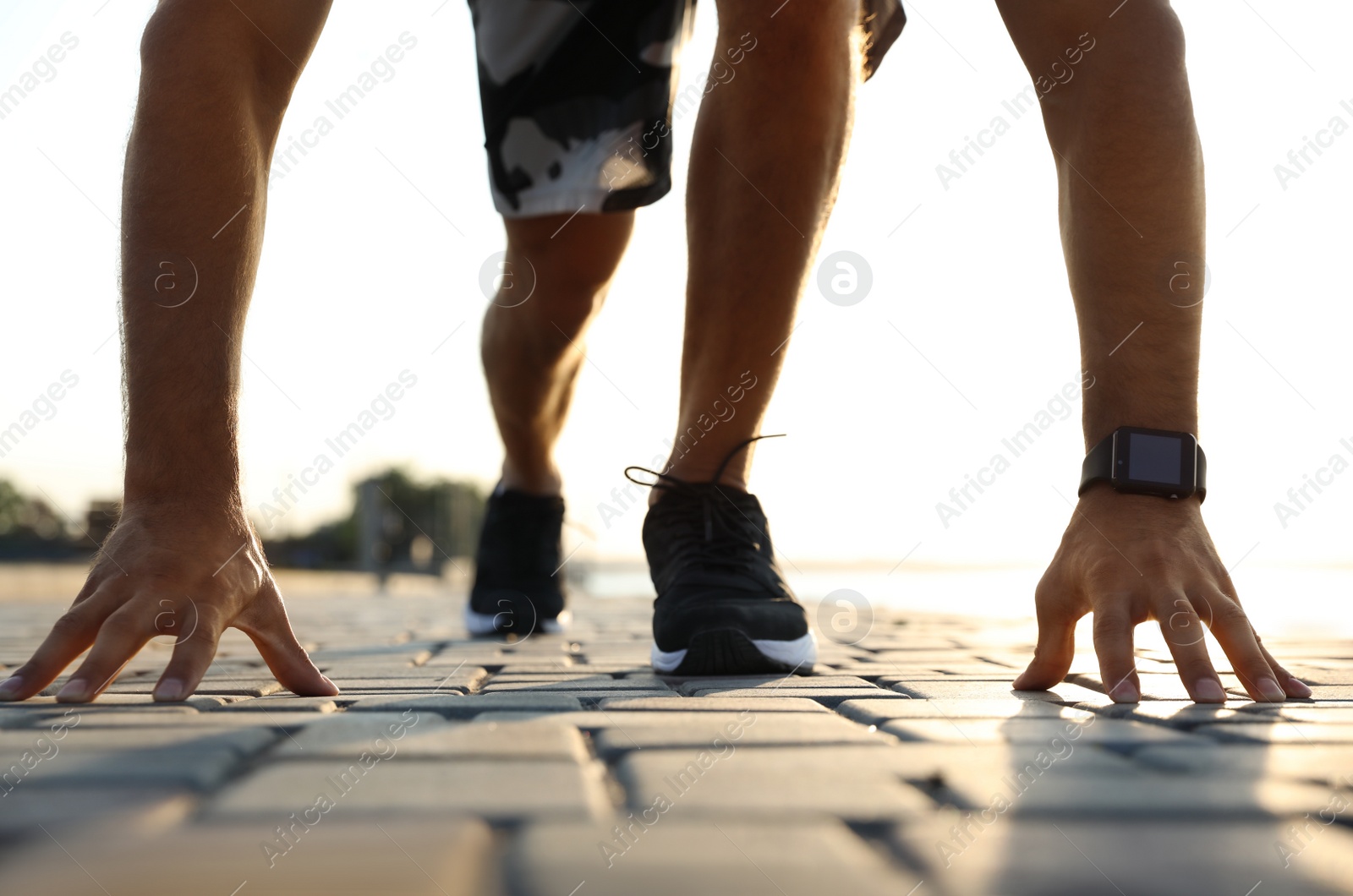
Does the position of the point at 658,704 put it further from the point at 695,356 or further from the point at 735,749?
the point at 695,356

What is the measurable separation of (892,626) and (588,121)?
1.99 meters

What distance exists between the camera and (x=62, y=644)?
1.43 metres

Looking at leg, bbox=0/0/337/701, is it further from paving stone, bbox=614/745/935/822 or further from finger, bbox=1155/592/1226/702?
finger, bbox=1155/592/1226/702

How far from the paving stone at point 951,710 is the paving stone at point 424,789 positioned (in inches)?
19.2

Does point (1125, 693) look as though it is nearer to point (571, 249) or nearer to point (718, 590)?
point (718, 590)

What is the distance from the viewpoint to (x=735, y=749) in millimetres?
1099

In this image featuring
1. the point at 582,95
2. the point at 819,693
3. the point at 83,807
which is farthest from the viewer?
the point at 582,95

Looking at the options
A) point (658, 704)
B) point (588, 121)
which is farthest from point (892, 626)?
point (658, 704)

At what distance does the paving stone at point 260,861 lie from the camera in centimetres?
A: 67

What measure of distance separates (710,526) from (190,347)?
3.46ft

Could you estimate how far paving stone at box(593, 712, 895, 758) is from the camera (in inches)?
44.7

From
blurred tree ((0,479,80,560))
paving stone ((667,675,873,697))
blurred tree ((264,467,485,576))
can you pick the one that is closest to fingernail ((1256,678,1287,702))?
paving stone ((667,675,873,697))

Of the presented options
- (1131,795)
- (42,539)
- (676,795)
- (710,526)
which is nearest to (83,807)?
(676,795)

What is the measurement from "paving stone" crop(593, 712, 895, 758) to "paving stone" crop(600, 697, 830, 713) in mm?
77
